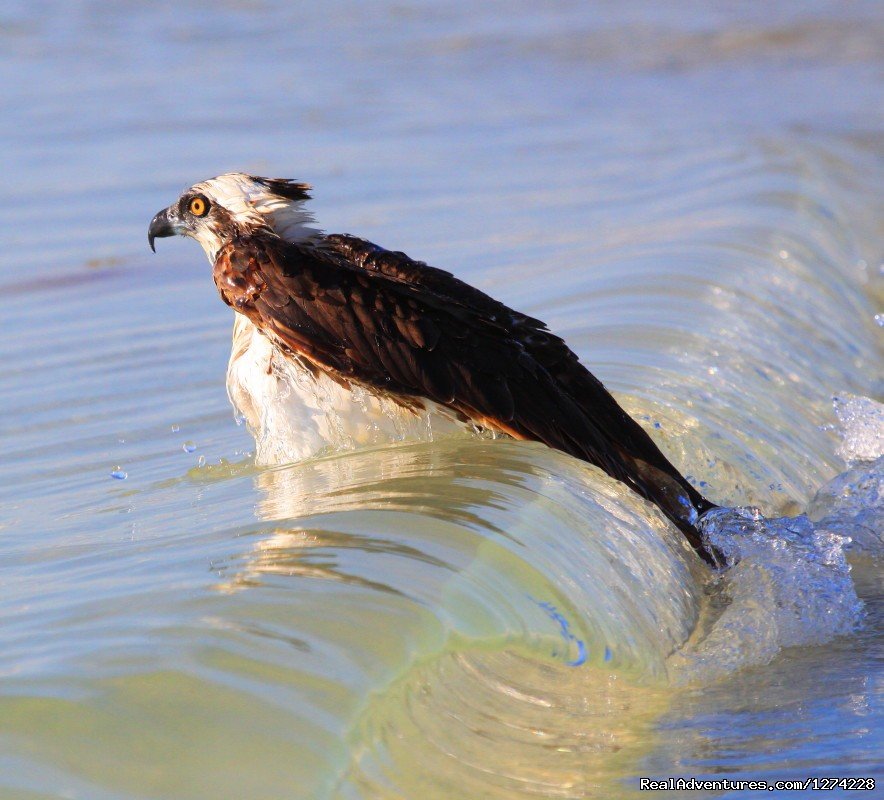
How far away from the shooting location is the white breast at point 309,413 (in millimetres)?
4410

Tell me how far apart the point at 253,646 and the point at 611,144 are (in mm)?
9256

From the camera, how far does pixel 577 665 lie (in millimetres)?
3434

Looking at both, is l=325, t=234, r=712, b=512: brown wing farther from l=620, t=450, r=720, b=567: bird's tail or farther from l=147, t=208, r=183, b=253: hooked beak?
l=147, t=208, r=183, b=253: hooked beak

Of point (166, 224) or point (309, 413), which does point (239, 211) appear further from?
point (309, 413)

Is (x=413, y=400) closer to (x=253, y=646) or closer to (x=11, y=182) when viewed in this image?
(x=253, y=646)

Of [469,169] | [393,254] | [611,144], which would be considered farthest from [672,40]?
[393,254]

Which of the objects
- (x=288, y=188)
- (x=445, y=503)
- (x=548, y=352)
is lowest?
(x=445, y=503)

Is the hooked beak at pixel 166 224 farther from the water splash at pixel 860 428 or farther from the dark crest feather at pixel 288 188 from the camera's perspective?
the water splash at pixel 860 428

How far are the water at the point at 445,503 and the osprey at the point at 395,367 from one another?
12cm

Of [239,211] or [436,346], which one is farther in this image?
[239,211]

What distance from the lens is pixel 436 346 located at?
4.21 meters

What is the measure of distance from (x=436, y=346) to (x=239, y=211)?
1046mm

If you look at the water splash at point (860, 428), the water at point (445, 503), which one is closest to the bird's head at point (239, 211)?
the water at point (445, 503)

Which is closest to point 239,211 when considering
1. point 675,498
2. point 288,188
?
point 288,188
